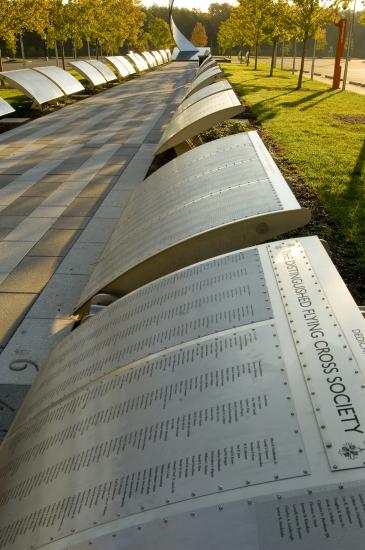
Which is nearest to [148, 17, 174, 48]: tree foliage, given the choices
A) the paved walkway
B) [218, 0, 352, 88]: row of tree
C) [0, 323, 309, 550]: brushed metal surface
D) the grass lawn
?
[218, 0, 352, 88]: row of tree

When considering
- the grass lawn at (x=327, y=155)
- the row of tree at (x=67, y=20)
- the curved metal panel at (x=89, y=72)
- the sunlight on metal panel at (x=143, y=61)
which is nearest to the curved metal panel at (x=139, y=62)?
the sunlight on metal panel at (x=143, y=61)

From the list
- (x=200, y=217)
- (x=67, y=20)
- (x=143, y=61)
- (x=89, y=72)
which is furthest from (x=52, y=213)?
(x=143, y=61)

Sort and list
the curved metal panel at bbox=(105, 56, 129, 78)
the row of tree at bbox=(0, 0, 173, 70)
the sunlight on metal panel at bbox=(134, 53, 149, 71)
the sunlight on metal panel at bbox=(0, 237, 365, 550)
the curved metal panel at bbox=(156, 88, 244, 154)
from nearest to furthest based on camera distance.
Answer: the sunlight on metal panel at bbox=(0, 237, 365, 550) < the curved metal panel at bbox=(156, 88, 244, 154) < the row of tree at bbox=(0, 0, 173, 70) < the curved metal panel at bbox=(105, 56, 129, 78) < the sunlight on metal panel at bbox=(134, 53, 149, 71)

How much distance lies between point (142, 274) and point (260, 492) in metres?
2.60

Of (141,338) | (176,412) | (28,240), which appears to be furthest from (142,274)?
(28,240)

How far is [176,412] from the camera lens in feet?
7.39

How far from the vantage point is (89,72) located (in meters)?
23.9

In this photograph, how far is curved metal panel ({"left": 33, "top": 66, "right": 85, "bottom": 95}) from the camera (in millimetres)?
19016

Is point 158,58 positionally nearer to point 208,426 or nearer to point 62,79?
point 62,79

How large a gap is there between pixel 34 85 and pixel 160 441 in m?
17.3

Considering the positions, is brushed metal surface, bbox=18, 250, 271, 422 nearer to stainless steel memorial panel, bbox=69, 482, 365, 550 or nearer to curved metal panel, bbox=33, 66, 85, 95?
stainless steel memorial panel, bbox=69, 482, 365, 550

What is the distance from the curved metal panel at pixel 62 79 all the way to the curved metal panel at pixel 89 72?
2.65m

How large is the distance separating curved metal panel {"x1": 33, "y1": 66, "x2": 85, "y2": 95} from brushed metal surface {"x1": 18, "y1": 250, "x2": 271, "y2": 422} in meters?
17.2

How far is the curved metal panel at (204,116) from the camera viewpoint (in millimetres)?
7793
